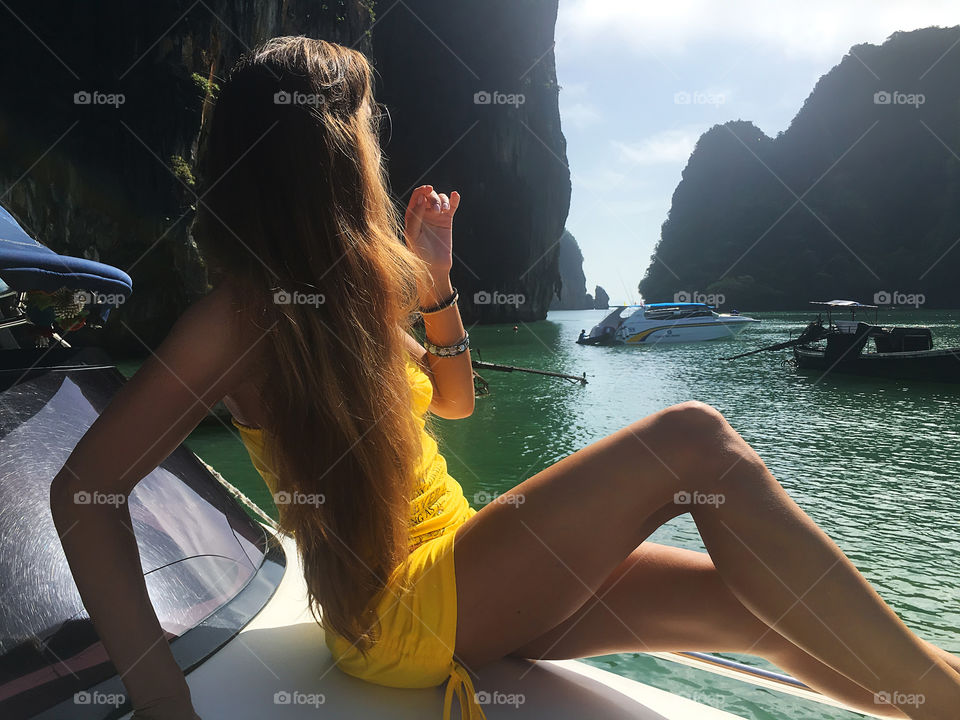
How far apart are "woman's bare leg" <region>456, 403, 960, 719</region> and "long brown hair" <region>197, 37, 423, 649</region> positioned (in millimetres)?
175

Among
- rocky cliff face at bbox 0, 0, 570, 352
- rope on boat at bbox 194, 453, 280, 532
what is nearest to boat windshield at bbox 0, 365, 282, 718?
rope on boat at bbox 194, 453, 280, 532

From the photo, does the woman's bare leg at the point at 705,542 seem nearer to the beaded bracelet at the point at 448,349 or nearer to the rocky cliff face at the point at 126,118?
the beaded bracelet at the point at 448,349

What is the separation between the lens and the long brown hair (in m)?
0.84

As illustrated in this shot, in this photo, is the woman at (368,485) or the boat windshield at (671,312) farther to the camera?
the boat windshield at (671,312)

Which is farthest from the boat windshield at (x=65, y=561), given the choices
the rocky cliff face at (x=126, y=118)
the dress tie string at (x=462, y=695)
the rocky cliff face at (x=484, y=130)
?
the rocky cliff face at (x=484, y=130)

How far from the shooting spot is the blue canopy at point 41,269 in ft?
3.77

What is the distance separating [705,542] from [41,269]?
52.4 inches

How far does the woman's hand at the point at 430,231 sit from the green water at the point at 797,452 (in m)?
0.81

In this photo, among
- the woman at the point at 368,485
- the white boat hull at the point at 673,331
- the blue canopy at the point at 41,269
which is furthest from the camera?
the white boat hull at the point at 673,331

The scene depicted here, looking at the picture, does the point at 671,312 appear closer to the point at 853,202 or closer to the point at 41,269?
the point at 41,269

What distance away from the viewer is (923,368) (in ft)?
37.4

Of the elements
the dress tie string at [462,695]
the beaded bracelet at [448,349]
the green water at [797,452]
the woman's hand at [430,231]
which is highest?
the woman's hand at [430,231]

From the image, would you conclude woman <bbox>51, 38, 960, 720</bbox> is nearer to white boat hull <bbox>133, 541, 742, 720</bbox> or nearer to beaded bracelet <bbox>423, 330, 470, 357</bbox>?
white boat hull <bbox>133, 541, 742, 720</bbox>

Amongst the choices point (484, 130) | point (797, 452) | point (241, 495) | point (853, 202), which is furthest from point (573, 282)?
point (241, 495)
